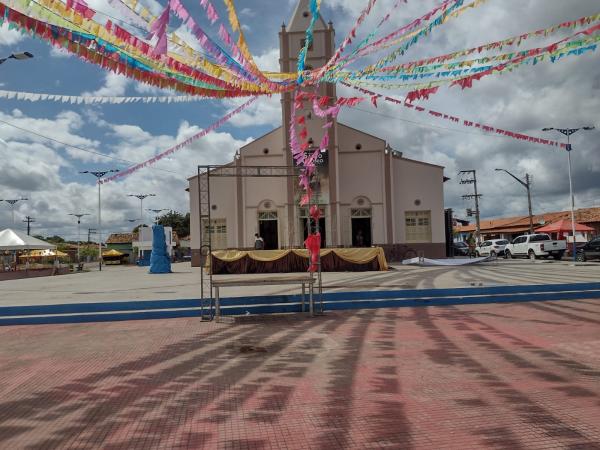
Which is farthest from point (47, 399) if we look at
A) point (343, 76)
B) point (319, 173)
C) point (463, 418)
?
point (319, 173)

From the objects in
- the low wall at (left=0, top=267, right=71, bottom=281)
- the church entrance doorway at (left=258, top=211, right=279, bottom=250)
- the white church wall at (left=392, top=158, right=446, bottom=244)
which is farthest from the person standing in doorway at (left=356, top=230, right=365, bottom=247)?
the low wall at (left=0, top=267, right=71, bottom=281)

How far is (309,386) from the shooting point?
16.6 ft

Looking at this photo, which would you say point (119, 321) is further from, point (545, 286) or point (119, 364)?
point (545, 286)

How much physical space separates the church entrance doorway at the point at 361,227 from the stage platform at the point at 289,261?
8531mm

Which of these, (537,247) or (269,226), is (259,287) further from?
(537,247)

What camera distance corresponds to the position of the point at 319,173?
28781 mm

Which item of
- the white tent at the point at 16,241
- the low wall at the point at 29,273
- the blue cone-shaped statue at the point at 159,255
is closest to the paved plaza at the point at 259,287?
the blue cone-shaped statue at the point at 159,255

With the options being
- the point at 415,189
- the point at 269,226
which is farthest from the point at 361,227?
the point at 269,226

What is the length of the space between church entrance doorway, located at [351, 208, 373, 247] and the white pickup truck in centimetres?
1093

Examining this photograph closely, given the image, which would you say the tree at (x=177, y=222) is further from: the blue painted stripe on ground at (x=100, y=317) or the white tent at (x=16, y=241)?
the blue painted stripe on ground at (x=100, y=317)

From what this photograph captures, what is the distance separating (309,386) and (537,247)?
29721mm

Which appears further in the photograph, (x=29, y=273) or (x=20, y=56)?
(x=29, y=273)

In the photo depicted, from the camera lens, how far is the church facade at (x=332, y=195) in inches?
1136

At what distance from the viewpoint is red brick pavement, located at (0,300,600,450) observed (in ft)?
12.5
